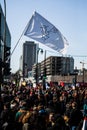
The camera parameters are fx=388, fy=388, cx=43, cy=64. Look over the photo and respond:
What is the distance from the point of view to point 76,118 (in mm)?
14023

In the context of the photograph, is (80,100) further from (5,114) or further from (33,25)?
(5,114)

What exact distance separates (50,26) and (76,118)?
676 centimetres

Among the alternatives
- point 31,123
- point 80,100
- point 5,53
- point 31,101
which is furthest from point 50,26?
point 31,123

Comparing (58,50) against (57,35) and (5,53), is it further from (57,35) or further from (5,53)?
(5,53)

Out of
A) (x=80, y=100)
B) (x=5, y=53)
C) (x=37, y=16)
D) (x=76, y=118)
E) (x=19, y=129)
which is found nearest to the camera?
(x=19, y=129)

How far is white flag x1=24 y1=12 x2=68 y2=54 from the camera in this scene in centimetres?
1919

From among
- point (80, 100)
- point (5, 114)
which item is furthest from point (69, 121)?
point (80, 100)

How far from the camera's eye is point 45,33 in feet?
63.9

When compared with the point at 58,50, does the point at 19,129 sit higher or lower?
lower

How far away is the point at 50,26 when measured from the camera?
64.0 feet

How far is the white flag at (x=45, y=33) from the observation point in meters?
19.2

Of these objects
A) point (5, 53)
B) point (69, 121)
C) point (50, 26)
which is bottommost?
point (69, 121)

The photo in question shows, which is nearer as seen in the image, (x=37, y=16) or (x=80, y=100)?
(x=37, y=16)

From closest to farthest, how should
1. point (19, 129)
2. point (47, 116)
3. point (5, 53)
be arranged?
point (19, 129)
point (47, 116)
point (5, 53)
